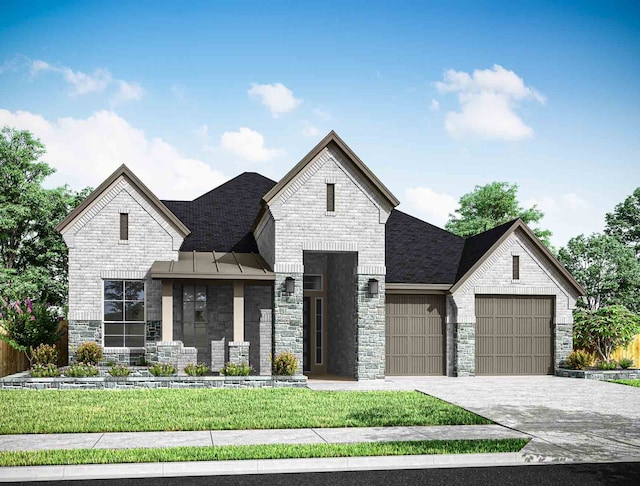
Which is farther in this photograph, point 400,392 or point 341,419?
point 400,392

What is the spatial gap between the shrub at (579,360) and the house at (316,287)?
0.46m

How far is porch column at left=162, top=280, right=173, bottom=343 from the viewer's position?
22.5m

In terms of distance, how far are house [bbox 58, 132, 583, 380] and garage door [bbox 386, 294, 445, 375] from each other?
5cm

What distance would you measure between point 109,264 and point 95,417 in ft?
31.5

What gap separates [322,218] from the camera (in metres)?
23.5

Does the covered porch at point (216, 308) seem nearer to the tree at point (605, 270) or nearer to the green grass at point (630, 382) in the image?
the green grass at point (630, 382)

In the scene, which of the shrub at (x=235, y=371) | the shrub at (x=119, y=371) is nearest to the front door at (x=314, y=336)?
the shrub at (x=235, y=371)

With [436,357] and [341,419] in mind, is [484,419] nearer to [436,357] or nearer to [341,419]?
[341,419]

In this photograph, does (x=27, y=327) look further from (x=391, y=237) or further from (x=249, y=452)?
(x=249, y=452)

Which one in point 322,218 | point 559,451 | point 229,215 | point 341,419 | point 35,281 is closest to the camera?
point 559,451

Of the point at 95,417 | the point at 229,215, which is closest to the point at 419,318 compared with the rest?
the point at 229,215

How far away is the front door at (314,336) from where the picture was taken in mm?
26656

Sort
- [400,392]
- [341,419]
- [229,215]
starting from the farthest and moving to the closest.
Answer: [229,215] < [400,392] < [341,419]

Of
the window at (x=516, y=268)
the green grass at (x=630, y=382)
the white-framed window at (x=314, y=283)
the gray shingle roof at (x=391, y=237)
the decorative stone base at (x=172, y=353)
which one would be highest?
the gray shingle roof at (x=391, y=237)
